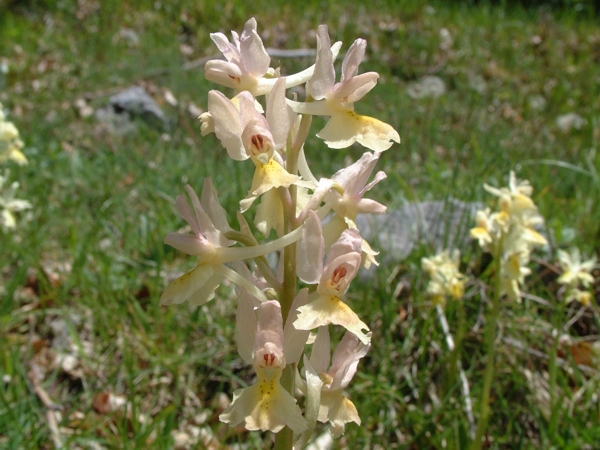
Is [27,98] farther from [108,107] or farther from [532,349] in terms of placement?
[532,349]

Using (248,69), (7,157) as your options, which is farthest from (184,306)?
(248,69)

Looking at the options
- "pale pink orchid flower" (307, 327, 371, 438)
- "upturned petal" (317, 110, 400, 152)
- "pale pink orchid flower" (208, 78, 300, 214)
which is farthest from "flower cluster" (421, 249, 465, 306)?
"pale pink orchid flower" (208, 78, 300, 214)

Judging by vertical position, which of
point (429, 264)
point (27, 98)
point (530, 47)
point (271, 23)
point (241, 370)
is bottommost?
point (530, 47)

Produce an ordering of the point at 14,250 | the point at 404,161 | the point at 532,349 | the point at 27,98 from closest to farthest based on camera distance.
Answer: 1. the point at 532,349
2. the point at 14,250
3. the point at 404,161
4. the point at 27,98

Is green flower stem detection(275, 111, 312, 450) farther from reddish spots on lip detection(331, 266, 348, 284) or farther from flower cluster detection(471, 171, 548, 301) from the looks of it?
flower cluster detection(471, 171, 548, 301)

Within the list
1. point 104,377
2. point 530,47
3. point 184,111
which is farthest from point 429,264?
point 530,47

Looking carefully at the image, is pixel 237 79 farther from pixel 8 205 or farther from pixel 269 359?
pixel 8 205

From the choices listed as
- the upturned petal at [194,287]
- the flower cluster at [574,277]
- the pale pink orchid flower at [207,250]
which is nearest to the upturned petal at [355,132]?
the pale pink orchid flower at [207,250]
